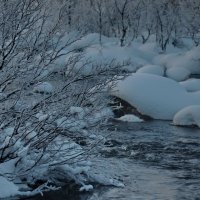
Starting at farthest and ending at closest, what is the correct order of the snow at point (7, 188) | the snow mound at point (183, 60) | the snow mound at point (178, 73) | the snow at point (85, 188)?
the snow mound at point (183, 60)
the snow mound at point (178, 73)
the snow at point (85, 188)
the snow at point (7, 188)

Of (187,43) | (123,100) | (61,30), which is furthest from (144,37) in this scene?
(61,30)

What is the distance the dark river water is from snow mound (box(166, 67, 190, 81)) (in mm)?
16986

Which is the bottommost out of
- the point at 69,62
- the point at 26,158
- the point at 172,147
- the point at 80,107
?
the point at 172,147

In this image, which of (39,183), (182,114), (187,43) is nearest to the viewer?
(39,183)

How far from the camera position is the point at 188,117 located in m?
19.6

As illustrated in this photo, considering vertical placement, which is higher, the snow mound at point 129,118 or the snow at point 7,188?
the snow at point 7,188

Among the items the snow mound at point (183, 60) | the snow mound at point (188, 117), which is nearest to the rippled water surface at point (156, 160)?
the snow mound at point (188, 117)

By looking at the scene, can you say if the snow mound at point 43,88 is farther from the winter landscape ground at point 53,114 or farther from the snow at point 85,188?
the snow at point 85,188

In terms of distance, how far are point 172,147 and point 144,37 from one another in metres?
37.9

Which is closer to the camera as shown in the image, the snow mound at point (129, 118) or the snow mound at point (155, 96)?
the snow mound at point (129, 118)

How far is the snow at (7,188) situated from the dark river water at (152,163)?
2.63 ft

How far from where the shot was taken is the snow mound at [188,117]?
1945 centimetres

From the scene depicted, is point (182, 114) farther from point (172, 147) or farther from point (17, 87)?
point (17, 87)

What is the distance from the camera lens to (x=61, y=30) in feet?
33.0
